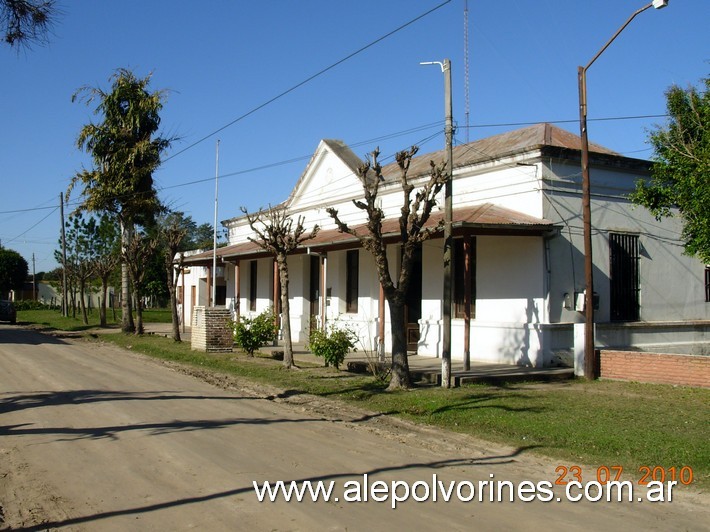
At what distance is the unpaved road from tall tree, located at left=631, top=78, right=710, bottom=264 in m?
7.42

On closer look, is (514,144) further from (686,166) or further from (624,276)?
(686,166)

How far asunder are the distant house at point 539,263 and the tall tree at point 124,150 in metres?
10.6

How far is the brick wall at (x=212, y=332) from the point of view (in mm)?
22500

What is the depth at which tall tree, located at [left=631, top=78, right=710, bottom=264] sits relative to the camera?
13.5 meters

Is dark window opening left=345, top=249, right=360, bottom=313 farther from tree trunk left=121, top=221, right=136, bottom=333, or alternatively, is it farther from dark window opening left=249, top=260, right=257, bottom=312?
tree trunk left=121, top=221, right=136, bottom=333

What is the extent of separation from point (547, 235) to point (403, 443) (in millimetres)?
9155

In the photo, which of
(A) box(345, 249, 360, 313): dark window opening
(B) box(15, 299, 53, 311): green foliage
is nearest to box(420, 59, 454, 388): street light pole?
(A) box(345, 249, 360, 313): dark window opening

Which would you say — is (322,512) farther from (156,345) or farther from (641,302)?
(156,345)

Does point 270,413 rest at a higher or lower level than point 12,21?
lower

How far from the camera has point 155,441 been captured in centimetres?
895

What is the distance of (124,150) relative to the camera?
29.5 metres

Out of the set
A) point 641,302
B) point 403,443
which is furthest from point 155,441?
point 641,302

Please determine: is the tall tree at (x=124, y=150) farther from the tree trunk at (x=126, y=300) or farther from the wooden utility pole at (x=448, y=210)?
the wooden utility pole at (x=448, y=210)

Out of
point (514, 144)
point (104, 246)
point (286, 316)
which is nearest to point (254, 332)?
point (286, 316)
